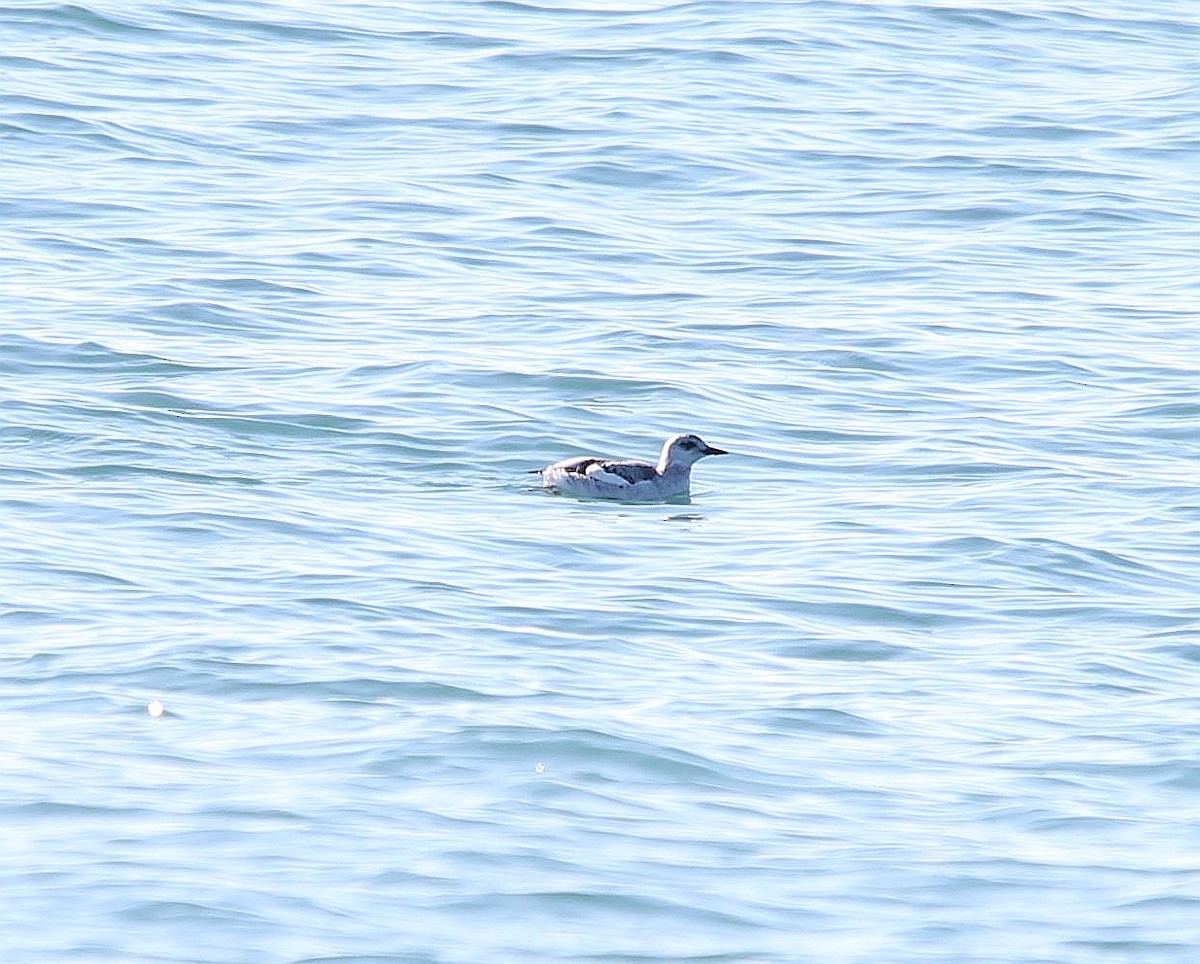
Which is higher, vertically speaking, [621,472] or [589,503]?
[621,472]

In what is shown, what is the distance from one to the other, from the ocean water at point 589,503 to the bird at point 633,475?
0.12 m

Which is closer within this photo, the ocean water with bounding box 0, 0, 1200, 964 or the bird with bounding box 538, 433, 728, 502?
the ocean water with bounding box 0, 0, 1200, 964

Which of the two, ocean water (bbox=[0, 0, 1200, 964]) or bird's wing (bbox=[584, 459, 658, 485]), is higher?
ocean water (bbox=[0, 0, 1200, 964])

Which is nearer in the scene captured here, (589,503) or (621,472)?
(589,503)

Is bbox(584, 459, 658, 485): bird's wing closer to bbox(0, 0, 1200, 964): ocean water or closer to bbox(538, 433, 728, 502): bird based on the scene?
bbox(538, 433, 728, 502): bird

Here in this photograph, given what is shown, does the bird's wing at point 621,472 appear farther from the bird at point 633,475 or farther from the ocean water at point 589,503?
the ocean water at point 589,503

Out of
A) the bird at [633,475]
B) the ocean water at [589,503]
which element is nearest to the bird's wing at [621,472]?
the bird at [633,475]

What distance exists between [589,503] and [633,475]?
450 millimetres

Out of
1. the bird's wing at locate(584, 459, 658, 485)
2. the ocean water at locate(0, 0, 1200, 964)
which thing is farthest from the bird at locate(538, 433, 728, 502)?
the ocean water at locate(0, 0, 1200, 964)

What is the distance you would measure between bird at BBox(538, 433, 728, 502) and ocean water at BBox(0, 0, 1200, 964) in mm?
123

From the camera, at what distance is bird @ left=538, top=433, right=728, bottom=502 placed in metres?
14.7

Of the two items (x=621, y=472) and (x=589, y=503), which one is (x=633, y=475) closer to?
(x=621, y=472)

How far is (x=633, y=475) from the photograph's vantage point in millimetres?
14953

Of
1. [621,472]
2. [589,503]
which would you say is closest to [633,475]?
[621,472]
